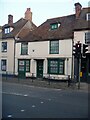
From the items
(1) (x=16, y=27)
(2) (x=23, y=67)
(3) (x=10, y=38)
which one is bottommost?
(2) (x=23, y=67)

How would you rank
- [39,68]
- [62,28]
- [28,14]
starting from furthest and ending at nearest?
[28,14]
[39,68]
[62,28]

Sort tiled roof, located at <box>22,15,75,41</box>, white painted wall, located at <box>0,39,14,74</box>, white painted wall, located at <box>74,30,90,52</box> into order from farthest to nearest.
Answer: white painted wall, located at <box>0,39,14,74</box> < tiled roof, located at <box>22,15,75,41</box> < white painted wall, located at <box>74,30,90,52</box>

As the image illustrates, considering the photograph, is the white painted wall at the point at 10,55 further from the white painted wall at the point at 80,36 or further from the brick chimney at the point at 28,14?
the white painted wall at the point at 80,36

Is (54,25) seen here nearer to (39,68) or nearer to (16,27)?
(39,68)

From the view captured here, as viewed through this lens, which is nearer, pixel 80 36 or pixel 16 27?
pixel 80 36

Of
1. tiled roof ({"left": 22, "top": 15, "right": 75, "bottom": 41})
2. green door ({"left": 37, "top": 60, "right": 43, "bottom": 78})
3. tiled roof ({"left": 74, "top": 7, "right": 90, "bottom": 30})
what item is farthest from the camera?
green door ({"left": 37, "top": 60, "right": 43, "bottom": 78})

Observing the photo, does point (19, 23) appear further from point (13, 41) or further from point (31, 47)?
point (31, 47)

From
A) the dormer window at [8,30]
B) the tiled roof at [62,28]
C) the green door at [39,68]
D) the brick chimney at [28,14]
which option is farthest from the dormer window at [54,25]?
the brick chimney at [28,14]

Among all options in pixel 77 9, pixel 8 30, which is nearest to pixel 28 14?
pixel 8 30

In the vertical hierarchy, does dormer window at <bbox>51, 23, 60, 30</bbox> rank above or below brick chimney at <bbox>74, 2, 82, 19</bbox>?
below

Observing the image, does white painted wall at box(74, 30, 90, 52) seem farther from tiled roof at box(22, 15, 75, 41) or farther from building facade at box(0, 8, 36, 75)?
building facade at box(0, 8, 36, 75)

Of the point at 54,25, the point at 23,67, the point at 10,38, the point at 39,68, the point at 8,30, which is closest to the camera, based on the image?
the point at 39,68

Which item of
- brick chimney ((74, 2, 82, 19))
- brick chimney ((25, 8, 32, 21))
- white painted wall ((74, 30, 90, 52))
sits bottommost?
white painted wall ((74, 30, 90, 52))

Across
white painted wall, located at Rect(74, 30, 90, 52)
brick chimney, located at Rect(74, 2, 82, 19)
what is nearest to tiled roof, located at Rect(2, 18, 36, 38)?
brick chimney, located at Rect(74, 2, 82, 19)
